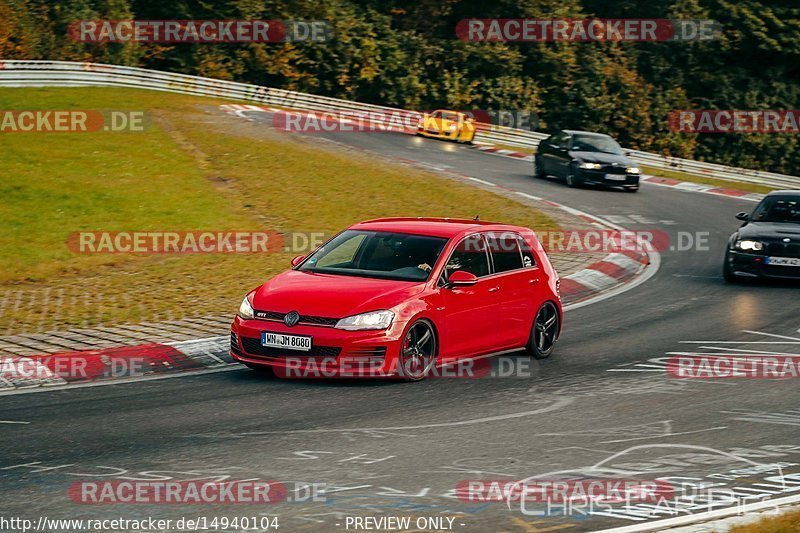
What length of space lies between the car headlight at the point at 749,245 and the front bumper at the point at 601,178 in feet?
43.4

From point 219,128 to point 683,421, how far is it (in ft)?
90.8

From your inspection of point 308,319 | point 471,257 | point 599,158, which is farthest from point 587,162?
point 308,319

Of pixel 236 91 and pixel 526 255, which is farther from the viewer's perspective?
pixel 236 91

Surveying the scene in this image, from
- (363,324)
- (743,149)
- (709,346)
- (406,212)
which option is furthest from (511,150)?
(363,324)

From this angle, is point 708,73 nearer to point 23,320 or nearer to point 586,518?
point 23,320

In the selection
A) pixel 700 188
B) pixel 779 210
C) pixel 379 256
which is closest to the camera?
pixel 379 256

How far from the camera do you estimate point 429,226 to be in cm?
1273

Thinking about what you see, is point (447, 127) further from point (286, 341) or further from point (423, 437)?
point (423, 437)

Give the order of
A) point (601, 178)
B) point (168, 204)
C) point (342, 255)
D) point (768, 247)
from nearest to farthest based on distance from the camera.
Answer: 1. point (342, 255)
2. point (768, 247)
3. point (168, 204)
4. point (601, 178)

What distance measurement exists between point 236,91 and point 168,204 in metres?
27.6

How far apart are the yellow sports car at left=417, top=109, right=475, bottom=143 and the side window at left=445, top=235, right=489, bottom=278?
32.1 meters

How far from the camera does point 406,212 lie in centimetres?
2433

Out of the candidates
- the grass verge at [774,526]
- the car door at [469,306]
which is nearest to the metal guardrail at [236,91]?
the car door at [469,306]

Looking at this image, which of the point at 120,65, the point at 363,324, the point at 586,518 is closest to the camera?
the point at 586,518
